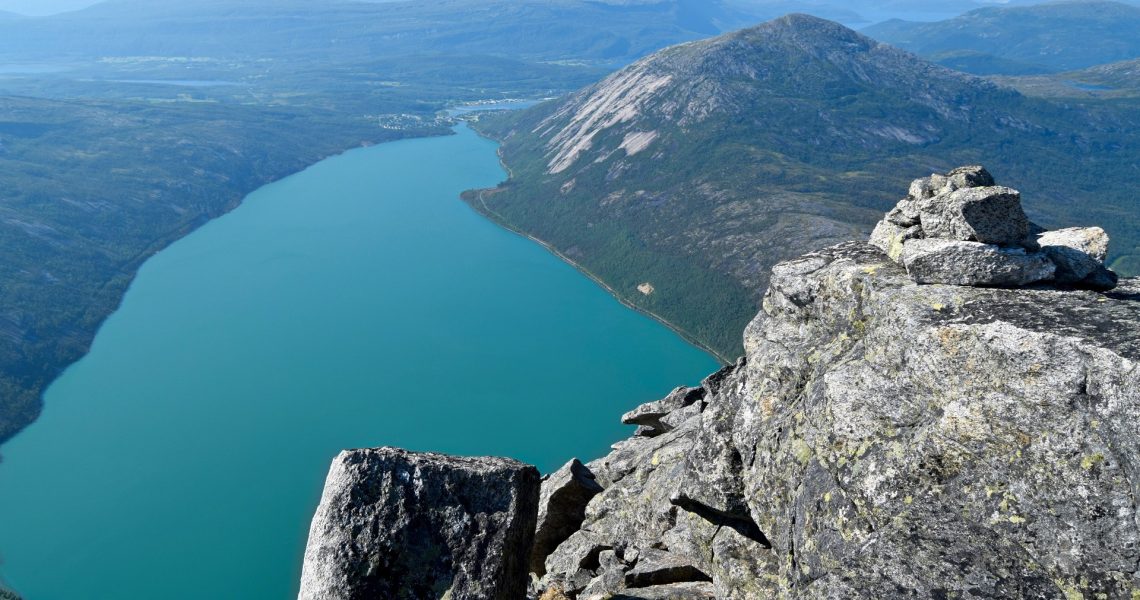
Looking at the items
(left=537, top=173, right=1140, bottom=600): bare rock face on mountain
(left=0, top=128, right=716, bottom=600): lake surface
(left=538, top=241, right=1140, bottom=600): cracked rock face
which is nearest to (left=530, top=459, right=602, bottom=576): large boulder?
(left=537, top=173, right=1140, bottom=600): bare rock face on mountain

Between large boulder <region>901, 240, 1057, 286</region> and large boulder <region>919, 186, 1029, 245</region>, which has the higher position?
large boulder <region>919, 186, 1029, 245</region>

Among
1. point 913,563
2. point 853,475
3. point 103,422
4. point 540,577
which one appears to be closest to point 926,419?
point 853,475

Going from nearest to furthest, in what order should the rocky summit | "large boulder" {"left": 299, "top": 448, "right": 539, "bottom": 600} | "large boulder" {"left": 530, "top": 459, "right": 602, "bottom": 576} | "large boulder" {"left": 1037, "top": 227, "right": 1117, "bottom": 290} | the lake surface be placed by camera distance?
the rocky summit < "large boulder" {"left": 299, "top": 448, "right": 539, "bottom": 600} < "large boulder" {"left": 1037, "top": 227, "right": 1117, "bottom": 290} < "large boulder" {"left": 530, "top": 459, "right": 602, "bottom": 576} < the lake surface

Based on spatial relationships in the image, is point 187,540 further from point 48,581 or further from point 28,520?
point 28,520

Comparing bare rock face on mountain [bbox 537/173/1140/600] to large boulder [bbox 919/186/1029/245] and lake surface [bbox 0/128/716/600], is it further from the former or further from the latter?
lake surface [bbox 0/128/716/600]

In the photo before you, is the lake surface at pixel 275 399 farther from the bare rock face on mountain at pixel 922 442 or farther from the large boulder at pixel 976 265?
the large boulder at pixel 976 265

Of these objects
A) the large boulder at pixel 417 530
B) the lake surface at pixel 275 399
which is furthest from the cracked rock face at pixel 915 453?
the lake surface at pixel 275 399
